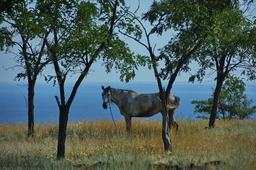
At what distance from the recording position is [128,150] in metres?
12.6

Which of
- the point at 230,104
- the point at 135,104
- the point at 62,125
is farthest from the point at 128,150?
the point at 230,104

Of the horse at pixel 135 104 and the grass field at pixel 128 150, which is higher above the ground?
the horse at pixel 135 104

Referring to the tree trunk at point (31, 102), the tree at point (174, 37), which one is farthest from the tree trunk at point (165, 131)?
the tree trunk at point (31, 102)

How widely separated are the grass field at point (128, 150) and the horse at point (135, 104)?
83cm

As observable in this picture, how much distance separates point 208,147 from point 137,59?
13.4 feet

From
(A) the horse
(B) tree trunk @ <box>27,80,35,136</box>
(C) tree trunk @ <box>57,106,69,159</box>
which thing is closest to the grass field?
(C) tree trunk @ <box>57,106,69,159</box>

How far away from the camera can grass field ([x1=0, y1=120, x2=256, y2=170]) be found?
9016 millimetres

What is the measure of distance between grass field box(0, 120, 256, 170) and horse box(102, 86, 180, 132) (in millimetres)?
833

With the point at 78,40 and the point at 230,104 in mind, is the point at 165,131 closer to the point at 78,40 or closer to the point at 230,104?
the point at 78,40

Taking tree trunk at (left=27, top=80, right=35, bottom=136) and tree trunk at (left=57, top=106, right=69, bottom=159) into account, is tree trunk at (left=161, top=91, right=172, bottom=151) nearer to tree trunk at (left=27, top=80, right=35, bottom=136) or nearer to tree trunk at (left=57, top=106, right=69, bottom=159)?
tree trunk at (left=57, top=106, right=69, bottom=159)

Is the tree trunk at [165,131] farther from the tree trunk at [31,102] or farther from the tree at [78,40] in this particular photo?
the tree trunk at [31,102]

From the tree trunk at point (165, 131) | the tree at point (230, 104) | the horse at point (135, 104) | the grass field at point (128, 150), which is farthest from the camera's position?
the tree at point (230, 104)

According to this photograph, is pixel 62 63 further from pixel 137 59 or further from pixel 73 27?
pixel 137 59

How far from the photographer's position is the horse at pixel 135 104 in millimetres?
16859
